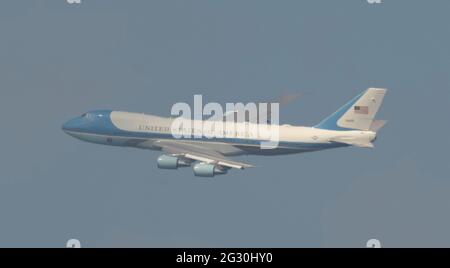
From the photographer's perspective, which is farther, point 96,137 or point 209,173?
point 96,137

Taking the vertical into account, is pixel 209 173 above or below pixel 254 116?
below

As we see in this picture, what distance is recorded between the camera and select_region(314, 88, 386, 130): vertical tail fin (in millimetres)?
135375

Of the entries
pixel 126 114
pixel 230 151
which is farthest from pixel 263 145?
pixel 126 114

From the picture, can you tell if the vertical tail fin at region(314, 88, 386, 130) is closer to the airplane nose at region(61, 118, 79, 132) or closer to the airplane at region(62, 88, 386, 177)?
the airplane at region(62, 88, 386, 177)

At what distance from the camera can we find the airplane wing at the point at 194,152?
429ft

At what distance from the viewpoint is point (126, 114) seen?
139 meters

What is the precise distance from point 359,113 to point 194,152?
1853 centimetres

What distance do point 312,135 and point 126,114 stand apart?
20.9 metres

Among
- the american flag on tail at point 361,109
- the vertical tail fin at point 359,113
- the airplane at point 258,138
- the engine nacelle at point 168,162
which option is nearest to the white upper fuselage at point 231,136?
the airplane at point 258,138

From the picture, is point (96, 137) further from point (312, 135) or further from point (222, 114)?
point (312, 135)

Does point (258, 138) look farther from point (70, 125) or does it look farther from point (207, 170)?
point (70, 125)

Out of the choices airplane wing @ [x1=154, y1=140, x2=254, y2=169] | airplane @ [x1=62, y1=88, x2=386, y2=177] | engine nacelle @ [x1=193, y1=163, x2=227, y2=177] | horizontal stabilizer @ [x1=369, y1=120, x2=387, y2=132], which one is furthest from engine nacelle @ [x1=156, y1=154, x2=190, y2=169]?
horizontal stabilizer @ [x1=369, y1=120, x2=387, y2=132]

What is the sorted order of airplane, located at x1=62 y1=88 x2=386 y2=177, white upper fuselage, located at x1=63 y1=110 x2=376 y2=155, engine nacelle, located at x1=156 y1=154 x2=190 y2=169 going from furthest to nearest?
white upper fuselage, located at x1=63 y1=110 x2=376 y2=155, airplane, located at x1=62 y1=88 x2=386 y2=177, engine nacelle, located at x1=156 y1=154 x2=190 y2=169

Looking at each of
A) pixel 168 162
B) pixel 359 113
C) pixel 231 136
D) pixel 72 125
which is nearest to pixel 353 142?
pixel 359 113
